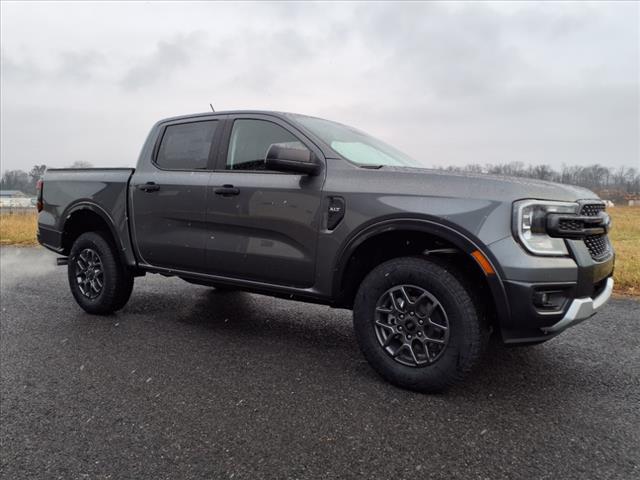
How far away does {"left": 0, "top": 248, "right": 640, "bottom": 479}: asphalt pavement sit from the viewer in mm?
2111

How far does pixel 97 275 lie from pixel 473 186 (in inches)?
143

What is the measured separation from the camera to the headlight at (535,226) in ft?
8.36

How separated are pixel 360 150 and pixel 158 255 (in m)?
1.99

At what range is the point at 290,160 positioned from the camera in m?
3.08

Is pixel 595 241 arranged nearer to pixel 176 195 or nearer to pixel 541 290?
pixel 541 290

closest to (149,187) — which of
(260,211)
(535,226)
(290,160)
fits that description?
(260,211)

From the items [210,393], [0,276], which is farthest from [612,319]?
[0,276]

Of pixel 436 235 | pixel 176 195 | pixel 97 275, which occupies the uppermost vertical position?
pixel 176 195

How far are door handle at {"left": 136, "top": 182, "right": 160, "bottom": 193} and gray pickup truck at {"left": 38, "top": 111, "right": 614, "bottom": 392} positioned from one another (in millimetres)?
10

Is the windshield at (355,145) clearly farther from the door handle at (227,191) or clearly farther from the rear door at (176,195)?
the rear door at (176,195)

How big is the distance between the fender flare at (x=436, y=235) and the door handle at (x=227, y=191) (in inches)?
39.8

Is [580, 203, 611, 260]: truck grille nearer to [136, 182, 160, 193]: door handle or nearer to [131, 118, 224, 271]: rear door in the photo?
[131, 118, 224, 271]: rear door

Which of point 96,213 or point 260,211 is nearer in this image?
point 260,211

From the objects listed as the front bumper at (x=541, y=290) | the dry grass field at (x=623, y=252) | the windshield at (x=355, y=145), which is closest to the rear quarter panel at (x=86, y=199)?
the windshield at (x=355, y=145)
